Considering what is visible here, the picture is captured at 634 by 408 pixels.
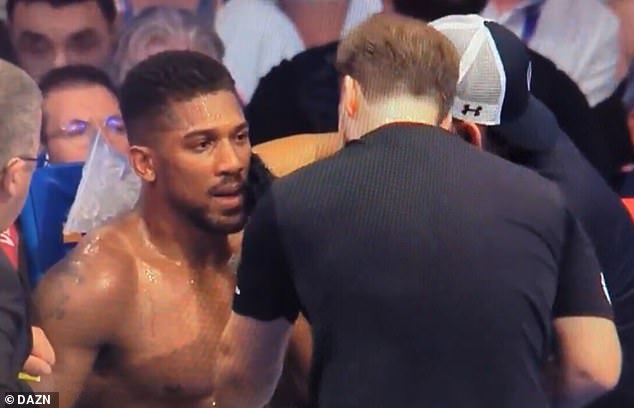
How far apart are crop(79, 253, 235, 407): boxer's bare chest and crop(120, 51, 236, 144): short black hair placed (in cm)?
22

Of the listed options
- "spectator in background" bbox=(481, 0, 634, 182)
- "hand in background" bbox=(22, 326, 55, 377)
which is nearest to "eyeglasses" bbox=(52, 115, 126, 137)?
"hand in background" bbox=(22, 326, 55, 377)

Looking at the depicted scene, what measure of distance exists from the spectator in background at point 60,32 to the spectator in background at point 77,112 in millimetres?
21

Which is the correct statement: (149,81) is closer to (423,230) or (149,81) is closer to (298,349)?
(298,349)

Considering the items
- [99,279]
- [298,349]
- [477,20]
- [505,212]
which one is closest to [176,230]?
[99,279]

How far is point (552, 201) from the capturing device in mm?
1194

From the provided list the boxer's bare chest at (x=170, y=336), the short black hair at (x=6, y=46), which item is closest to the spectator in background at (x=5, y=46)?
the short black hair at (x=6, y=46)

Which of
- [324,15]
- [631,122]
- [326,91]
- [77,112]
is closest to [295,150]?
[326,91]

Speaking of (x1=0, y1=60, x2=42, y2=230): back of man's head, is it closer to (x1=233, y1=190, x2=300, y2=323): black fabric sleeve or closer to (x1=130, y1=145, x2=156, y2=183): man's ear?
(x1=130, y1=145, x2=156, y2=183): man's ear

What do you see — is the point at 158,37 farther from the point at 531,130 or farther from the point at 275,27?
the point at 531,130

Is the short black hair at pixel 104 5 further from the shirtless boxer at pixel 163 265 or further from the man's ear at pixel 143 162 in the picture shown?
the man's ear at pixel 143 162

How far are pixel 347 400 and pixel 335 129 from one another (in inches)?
26.1

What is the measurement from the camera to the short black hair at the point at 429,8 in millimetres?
1746

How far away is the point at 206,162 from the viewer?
1608 millimetres

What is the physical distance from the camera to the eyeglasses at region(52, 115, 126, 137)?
1657mm
